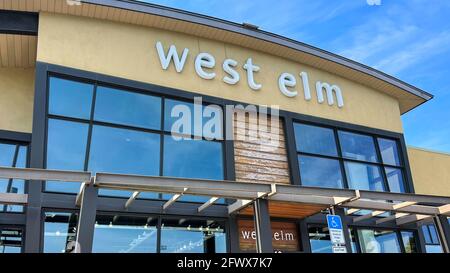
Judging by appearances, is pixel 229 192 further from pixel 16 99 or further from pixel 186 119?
pixel 16 99

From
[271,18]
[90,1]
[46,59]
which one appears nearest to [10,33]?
[46,59]

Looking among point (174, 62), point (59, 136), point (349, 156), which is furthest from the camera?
point (349, 156)

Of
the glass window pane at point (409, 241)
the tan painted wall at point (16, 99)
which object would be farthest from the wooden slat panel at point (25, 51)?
the glass window pane at point (409, 241)

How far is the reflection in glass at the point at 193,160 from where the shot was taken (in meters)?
8.81

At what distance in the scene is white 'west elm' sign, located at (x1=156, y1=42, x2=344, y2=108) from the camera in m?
9.76

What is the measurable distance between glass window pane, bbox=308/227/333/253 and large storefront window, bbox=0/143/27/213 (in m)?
6.08

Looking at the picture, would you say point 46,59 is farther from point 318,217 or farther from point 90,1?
point 318,217

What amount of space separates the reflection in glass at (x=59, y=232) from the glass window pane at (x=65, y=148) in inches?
18.2

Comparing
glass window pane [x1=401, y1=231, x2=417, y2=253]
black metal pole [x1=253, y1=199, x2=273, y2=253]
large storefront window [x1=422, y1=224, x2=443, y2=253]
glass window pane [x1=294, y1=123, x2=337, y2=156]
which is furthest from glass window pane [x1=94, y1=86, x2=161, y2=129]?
large storefront window [x1=422, y1=224, x2=443, y2=253]

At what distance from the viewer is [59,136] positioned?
799 centimetres

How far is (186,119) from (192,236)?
2518mm

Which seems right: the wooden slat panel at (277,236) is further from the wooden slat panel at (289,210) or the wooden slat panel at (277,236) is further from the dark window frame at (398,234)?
the dark window frame at (398,234)

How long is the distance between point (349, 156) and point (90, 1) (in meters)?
7.16

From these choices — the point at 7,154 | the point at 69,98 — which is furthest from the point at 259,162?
the point at 7,154
